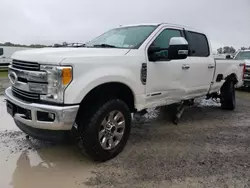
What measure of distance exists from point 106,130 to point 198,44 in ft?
10.7

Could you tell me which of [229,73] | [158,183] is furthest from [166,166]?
[229,73]

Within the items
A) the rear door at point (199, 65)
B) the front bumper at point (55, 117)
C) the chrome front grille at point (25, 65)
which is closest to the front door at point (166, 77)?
the rear door at point (199, 65)

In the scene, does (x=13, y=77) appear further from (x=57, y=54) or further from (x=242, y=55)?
(x=242, y=55)

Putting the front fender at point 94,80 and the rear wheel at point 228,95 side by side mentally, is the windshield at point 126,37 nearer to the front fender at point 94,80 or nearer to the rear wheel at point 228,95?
the front fender at point 94,80

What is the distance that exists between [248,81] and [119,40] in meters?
8.48

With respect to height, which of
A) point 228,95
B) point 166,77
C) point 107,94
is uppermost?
point 166,77

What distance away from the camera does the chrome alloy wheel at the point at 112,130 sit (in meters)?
3.67

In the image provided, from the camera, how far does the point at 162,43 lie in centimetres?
471

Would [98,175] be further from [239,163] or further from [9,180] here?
[239,163]

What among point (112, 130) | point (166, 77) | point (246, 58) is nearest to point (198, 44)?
point (166, 77)

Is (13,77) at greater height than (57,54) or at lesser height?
lesser

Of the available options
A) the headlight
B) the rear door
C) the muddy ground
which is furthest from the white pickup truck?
the muddy ground

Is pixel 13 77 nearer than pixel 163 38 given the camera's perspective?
Yes

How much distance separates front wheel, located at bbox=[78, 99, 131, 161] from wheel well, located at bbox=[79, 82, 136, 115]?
111mm
